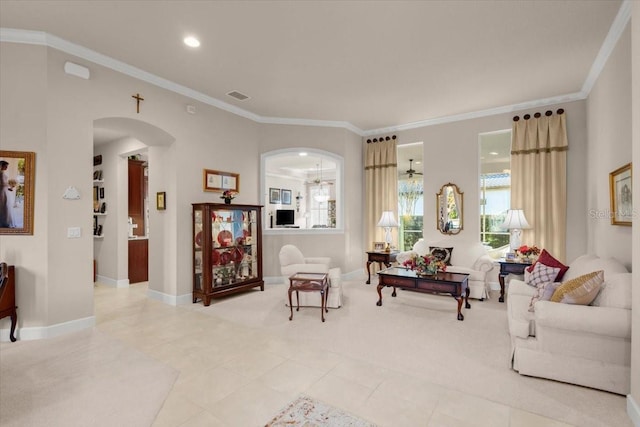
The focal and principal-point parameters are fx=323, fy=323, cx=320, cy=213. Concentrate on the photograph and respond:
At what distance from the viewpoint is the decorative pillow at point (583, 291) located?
261cm

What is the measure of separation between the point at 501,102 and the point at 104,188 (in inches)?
300

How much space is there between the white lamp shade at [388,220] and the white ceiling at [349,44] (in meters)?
2.26

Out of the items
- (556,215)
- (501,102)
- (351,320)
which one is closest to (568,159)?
(556,215)

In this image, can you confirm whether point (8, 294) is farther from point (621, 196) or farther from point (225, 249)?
point (621, 196)

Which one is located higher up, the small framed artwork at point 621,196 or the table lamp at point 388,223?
the small framed artwork at point 621,196

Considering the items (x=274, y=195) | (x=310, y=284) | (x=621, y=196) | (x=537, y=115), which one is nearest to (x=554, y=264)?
(x=621, y=196)

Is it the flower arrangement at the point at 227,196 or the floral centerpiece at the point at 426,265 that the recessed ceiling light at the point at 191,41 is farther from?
the floral centerpiece at the point at 426,265

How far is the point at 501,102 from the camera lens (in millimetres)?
5523

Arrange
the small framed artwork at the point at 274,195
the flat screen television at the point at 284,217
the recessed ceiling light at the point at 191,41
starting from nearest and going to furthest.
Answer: the recessed ceiling light at the point at 191,41, the flat screen television at the point at 284,217, the small framed artwork at the point at 274,195

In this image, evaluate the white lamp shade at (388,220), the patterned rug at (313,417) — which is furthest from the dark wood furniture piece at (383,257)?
the patterned rug at (313,417)

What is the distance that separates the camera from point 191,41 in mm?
3596

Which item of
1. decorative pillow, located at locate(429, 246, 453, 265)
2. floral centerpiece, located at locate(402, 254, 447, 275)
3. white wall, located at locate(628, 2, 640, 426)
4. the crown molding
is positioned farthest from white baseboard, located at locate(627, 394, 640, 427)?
the crown molding

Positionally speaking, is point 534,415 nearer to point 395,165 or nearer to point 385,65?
point 385,65

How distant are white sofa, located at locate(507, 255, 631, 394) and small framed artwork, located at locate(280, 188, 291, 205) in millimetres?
9156
